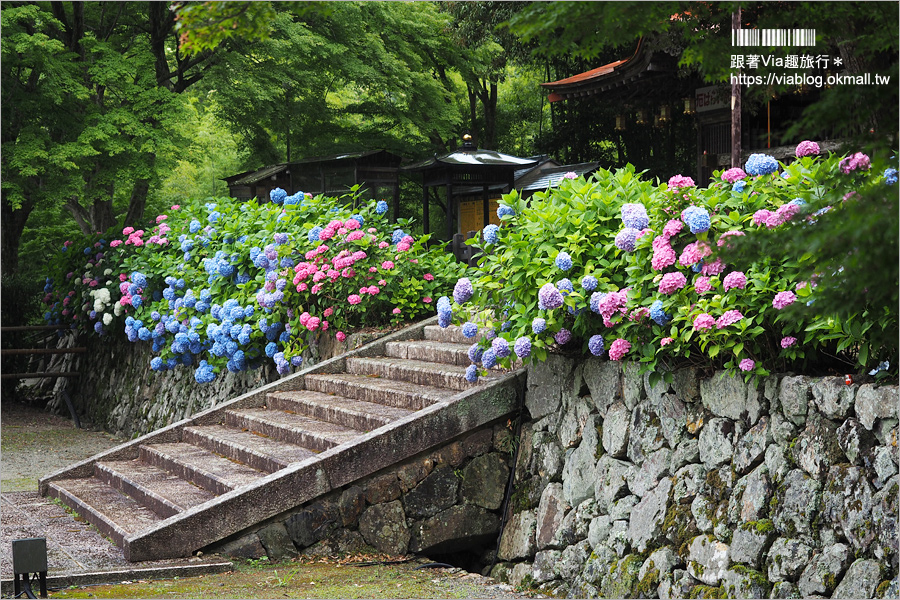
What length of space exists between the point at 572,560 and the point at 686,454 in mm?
1132

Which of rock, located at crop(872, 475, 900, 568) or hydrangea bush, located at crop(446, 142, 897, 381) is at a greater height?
hydrangea bush, located at crop(446, 142, 897, 381)

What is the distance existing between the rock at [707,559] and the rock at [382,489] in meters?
2.14

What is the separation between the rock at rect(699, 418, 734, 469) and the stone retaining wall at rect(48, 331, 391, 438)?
4372 mm

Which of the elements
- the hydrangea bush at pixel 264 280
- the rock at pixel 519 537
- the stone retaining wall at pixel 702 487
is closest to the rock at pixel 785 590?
the stone retaining wall at pixel 702 487

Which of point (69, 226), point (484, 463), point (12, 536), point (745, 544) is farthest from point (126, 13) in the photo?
point (745, 544)

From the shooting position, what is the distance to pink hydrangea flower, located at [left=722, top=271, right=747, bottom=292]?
15.0 feet

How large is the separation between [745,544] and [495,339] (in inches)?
85.5

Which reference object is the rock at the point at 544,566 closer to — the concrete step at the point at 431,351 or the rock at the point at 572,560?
the rock at the point at 572,560

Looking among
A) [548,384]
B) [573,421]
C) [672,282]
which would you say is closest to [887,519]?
[672,282]

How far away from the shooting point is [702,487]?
4.85 meters

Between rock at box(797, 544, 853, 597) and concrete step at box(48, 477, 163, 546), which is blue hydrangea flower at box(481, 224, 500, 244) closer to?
concrete step at box(48, 477, 163, 546)

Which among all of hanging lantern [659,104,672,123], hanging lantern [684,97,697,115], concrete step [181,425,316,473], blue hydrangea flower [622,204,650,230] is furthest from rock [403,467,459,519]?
hanging lantern [659,104,672,123]

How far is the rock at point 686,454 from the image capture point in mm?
4961

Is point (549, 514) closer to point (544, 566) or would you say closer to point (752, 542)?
point (544, 566)
